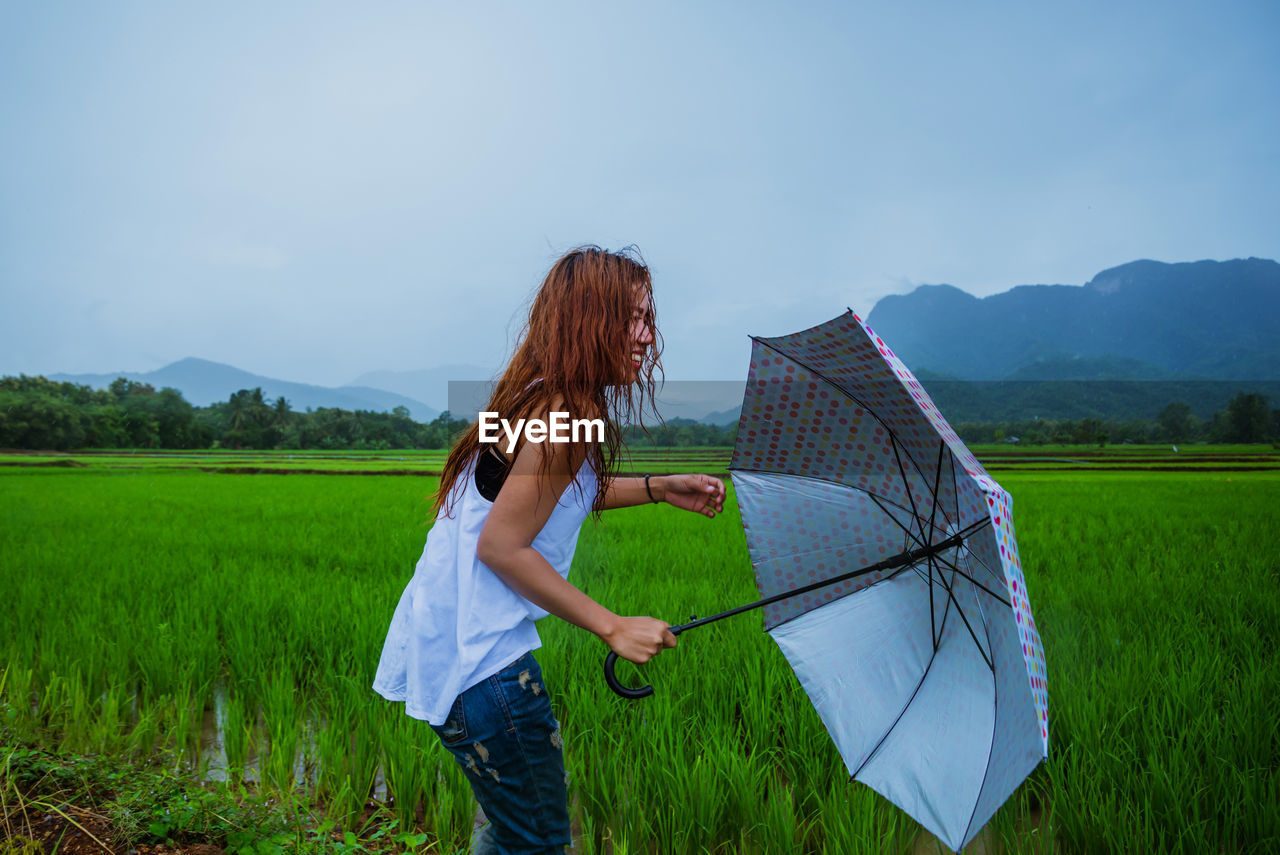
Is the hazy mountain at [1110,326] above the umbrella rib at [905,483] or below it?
above

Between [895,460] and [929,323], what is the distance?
98.9 m

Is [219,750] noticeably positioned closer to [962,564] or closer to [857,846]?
[857,846]

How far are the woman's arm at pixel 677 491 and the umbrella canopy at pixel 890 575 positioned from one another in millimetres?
252

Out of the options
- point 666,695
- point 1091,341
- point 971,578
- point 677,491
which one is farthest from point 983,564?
point 1091,341

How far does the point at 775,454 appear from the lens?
173cm

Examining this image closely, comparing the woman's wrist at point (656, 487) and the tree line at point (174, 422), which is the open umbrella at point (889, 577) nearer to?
the woman's wrist at point (656, 487)

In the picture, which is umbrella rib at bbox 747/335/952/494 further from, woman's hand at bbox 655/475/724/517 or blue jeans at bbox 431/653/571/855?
blue jeans at bbox 431/653/571/855

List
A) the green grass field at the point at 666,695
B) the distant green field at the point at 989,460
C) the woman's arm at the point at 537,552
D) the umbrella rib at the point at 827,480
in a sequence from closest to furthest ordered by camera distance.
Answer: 1. the woman's arm at the point at 537,552
2. the umbrella rib at the point at 827,480
3. the green grass field at the point at 666,695
4. the distant green field at the point at 989,460

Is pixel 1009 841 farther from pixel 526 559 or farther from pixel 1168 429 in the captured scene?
pixel 1168 429

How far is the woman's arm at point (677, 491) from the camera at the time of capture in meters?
1.47

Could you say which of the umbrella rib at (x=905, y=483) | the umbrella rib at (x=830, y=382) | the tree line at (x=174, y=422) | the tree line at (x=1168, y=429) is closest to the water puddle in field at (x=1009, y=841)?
the umbrella rib at (x=905, y=483)

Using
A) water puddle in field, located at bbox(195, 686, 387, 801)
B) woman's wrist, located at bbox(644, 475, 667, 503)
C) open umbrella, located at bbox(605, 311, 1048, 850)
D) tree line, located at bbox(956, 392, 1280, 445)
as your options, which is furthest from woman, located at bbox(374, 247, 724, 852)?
tree line, located at bbox(956, 392, 1280, 445)

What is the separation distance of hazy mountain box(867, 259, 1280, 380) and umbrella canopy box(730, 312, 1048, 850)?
17501mm

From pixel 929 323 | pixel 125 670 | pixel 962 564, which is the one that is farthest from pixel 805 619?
pixel 929 323
